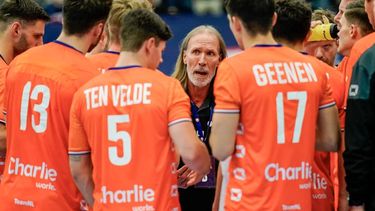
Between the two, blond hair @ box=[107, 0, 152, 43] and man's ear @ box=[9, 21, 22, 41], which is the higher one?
blond hair @ box=[107, 0, 152, 43]

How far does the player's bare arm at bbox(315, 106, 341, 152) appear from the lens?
584cm

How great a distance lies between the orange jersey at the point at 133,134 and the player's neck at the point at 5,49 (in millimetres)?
1679

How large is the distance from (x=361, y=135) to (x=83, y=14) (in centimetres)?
191

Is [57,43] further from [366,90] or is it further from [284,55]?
[366,90]

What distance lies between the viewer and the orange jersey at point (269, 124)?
5.55 meters

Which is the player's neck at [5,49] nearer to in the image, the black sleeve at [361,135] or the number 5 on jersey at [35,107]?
the number 5 on jersey at [35,107]

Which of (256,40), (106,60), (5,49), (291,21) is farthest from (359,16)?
(5,49)

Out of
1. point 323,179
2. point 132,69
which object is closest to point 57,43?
point 132,69

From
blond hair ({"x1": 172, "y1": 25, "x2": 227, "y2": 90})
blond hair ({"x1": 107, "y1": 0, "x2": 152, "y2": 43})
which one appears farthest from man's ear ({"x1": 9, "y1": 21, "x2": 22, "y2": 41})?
blond hair ({"x1": 172, "y1": 25, "x2": 227, "y2": 90})

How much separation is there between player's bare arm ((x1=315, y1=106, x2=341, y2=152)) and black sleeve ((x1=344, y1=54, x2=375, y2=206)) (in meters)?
0.15

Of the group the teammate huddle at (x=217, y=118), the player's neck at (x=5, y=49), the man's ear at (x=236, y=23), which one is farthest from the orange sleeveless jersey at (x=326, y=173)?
the player's neck at (x=5, y=49)

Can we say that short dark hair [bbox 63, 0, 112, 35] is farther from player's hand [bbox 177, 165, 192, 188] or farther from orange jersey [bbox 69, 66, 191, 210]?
player's hand [bbox 177, 165, 192, 188]

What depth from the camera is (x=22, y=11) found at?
709cm

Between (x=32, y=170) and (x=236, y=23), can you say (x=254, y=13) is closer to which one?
(x=236, y=23)
